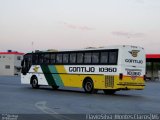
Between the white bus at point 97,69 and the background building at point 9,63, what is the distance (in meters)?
90.1

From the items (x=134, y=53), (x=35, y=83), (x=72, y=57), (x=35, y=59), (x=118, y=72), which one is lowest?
(x=35, y=83)

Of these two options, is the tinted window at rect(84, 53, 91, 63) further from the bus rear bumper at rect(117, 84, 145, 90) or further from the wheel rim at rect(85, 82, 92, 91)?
the bus rear bumper at rect(117, 84, 145, 90)

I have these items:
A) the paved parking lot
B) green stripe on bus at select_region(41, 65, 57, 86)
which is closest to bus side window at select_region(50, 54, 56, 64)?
green stripe on bus at select_region(41, 65, 57, 86)

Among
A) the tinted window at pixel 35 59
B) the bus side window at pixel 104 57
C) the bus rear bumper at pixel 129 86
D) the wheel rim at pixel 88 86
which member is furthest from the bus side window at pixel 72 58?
the bus rear bumper at pixel 129 86

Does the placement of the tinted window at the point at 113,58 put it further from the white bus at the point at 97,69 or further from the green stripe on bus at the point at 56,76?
the green stripe on bus at the point at 56,76

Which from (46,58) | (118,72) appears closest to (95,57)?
(118,72)

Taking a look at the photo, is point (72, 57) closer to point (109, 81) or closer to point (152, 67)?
point (109, 81)

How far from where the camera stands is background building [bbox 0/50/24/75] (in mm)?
121062

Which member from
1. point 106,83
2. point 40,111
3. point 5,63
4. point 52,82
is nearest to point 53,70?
point 52,82

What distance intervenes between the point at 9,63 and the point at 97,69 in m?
96.3

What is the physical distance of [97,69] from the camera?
2716 cm

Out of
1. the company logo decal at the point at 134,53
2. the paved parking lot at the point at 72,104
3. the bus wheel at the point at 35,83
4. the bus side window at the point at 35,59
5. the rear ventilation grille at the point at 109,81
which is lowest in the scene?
the paved parking lot at the point at 72,104

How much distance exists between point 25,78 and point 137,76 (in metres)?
10.8

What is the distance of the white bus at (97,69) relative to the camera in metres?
26.1
